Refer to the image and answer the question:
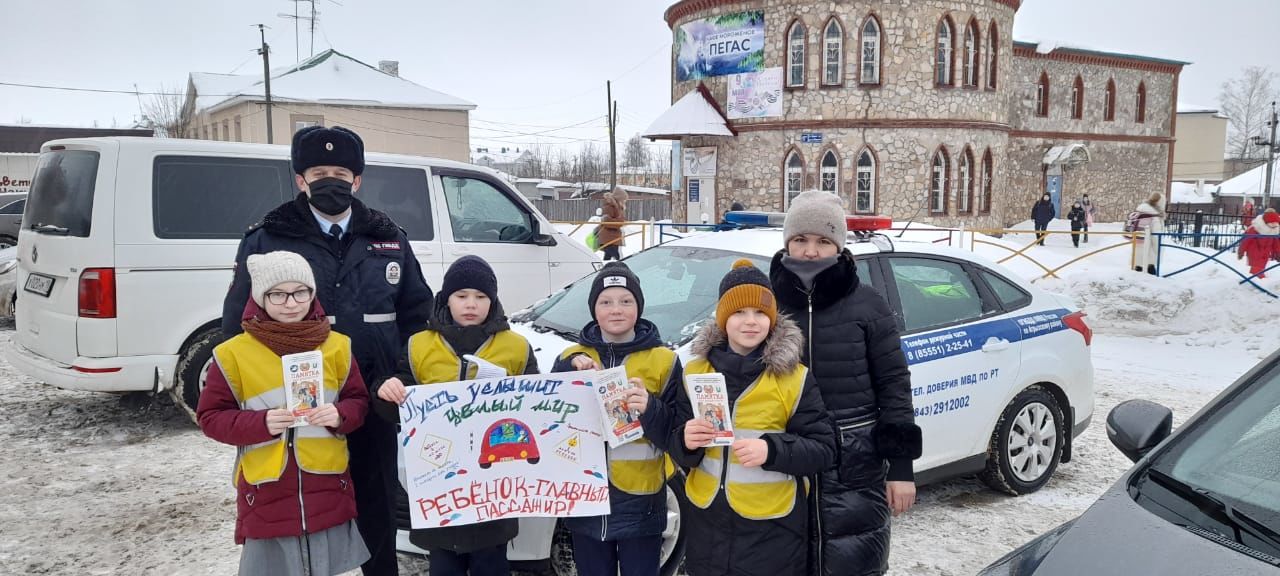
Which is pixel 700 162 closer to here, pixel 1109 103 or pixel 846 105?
pixel 846 105

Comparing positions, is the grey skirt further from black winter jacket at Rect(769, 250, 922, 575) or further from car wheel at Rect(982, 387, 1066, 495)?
car wheel at Rect(982, 387, 1066, 495)

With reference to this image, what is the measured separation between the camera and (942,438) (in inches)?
175

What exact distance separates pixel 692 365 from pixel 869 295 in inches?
27.0

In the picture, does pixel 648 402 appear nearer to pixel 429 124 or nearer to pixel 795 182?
pixel 795 182

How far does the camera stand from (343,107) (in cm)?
3856

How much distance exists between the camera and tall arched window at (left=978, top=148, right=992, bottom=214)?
2681 cm

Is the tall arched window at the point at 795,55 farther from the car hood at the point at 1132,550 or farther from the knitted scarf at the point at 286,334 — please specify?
the car hood at the point at 1132,550

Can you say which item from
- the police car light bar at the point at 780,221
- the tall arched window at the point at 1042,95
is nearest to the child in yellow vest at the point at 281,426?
the police car light bar at the point at 780,221

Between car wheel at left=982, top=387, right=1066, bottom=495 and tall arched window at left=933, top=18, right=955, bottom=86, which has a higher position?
tall arched window at left=933, top=18, right=955, bottom=86

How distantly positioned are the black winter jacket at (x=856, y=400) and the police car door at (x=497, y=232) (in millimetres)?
4635

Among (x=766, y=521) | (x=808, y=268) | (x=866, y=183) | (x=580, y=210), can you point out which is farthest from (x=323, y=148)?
(x=580, y=210)

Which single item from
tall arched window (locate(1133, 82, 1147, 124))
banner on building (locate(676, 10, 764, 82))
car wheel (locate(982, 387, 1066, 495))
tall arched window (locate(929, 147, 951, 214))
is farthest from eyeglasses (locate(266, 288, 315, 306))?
tall arched window (locate(1133, 82, 1147, 124))

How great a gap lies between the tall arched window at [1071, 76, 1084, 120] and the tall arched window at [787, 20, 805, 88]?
1413 centimetres

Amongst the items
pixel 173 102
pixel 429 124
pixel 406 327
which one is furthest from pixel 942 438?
pixel 173 102
